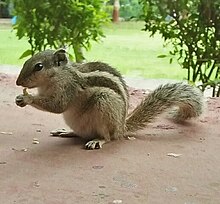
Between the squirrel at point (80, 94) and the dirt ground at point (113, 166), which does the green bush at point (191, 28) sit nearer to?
the dirt ground at point (113, 166)

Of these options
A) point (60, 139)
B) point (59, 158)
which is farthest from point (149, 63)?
point (59, 158)

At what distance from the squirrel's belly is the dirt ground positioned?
5 cm

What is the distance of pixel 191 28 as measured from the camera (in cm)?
378

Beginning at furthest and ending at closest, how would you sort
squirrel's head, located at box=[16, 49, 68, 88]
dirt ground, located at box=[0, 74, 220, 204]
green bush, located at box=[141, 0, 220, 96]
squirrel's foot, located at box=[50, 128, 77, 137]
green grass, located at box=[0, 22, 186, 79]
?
green grass, located at box=[0, 22, 186, 79]
green bush, located at box=[141, 0, 220, 96]
squirrel's foot, located at box=[50, 128, 77, 137]
squirrel's head, located at box=[16, 49, 68, 88]
dirt ground, located at box=[0, 74, 220, 204]

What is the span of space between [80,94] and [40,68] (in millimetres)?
183

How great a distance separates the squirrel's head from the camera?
7.40 ft

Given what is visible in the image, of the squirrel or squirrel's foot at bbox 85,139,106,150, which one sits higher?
the squirrel

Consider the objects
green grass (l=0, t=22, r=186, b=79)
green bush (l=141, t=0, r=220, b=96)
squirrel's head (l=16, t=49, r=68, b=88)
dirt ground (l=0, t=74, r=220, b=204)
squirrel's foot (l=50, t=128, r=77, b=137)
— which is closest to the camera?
dirt ground (l=0, t=74, r=220, b=204)

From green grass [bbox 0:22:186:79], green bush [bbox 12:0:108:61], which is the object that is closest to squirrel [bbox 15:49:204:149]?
green bush [bbox 12:0:108:61]

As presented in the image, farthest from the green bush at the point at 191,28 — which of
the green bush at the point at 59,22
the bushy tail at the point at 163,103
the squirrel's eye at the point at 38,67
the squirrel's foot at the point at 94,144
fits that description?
the squirrel's eye at the point at 38,67

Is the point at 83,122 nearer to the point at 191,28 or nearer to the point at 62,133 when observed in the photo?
the point at 62,133

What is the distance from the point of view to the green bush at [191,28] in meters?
3.74

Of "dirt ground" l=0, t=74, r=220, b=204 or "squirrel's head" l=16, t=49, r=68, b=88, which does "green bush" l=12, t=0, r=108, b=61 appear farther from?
"squirrel's head" l=16, t=49, r=68, b=88

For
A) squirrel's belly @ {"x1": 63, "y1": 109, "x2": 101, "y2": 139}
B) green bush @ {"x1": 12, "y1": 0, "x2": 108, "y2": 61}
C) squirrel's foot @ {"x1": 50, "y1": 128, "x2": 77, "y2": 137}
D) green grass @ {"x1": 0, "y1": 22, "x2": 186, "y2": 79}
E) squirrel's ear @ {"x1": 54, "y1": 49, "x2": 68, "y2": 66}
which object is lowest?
green grass @ {"x1": 0, "y1": 22, "x2": 186, "y2": 79}
